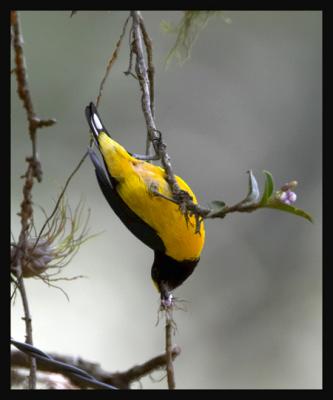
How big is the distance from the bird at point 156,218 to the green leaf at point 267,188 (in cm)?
94

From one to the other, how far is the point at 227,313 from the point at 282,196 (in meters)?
4.58

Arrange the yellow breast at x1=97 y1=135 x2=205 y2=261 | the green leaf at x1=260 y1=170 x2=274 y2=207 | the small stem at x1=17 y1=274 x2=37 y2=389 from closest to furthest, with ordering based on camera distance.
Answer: the green leaf at x1=260 y1=170 x2=274 y2=207, the small stem at x1=17 y1=274 x2=37 y2=389, the yellow breast at x1=97 y1=135 x2=205 y2=261

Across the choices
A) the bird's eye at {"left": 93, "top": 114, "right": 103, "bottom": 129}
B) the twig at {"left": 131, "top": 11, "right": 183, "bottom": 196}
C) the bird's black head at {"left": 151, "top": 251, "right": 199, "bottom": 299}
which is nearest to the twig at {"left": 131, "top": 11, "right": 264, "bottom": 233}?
the twig at {"left": 131, "top": 11, "right": 183, "bottom": 196}

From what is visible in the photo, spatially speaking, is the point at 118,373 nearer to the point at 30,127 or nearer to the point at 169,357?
the point at 169,357

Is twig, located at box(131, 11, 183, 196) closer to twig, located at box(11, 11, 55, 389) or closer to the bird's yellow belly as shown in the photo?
the bird's yellow belly

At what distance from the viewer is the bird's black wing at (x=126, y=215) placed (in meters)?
3.20

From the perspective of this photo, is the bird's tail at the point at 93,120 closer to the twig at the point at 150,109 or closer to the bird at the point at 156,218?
the bird at the point at 156,218

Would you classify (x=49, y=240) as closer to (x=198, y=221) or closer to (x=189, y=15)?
(x=198, y=221)

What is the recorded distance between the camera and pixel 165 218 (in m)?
3.15

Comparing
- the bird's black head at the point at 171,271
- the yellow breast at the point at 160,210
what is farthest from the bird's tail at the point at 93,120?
the bird's black head at the point at 171,271

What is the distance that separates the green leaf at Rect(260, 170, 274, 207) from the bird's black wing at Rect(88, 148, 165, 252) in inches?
44.6

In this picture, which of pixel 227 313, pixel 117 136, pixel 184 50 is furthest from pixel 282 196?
pixel 227 313

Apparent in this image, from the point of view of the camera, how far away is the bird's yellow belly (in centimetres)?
312

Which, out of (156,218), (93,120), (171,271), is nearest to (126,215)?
(156,218)
